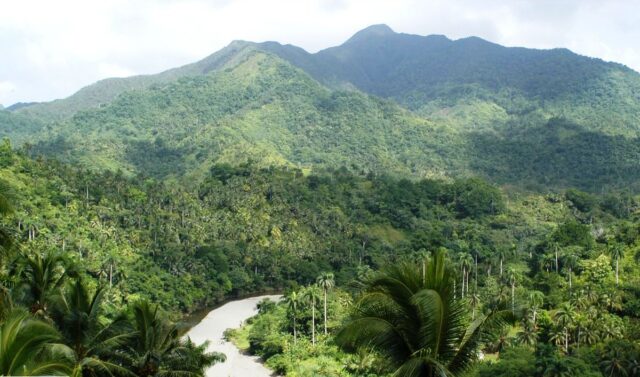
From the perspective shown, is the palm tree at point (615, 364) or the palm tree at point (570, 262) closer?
the palm tree at point (615, 364)

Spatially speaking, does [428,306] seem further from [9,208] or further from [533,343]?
[533,343]

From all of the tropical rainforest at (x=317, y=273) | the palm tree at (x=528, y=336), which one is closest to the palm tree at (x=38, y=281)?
the tropical rainforest at (x=317, y=273)

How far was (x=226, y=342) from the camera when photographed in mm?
88562

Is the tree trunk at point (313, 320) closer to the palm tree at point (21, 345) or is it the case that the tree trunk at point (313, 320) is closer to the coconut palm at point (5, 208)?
the coconut palm at point (5, 208)

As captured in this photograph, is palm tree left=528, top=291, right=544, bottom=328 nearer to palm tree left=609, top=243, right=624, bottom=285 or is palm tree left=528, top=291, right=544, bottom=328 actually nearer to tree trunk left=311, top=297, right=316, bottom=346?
palm tree left=609, top=243, right=624, bottom=285

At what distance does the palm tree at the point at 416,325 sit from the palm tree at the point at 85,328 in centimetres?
1125

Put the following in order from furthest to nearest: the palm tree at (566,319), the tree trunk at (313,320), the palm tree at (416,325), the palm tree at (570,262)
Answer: the palm tree at (570,262) → the tree trunk at (313,320) → the palm tree at (566,319) → the palm tree at (416,325)

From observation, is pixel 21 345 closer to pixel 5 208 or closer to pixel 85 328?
pixel 5 208

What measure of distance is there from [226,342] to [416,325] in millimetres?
79795

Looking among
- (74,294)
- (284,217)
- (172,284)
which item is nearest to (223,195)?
(284,217)

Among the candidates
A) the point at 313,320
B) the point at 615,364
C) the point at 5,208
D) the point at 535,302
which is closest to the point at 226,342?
the point at 313,320

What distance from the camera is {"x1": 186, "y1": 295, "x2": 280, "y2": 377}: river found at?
7444 centimetres

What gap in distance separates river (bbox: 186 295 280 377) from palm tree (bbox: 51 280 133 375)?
33.7m

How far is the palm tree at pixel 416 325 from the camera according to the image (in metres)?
12.1
